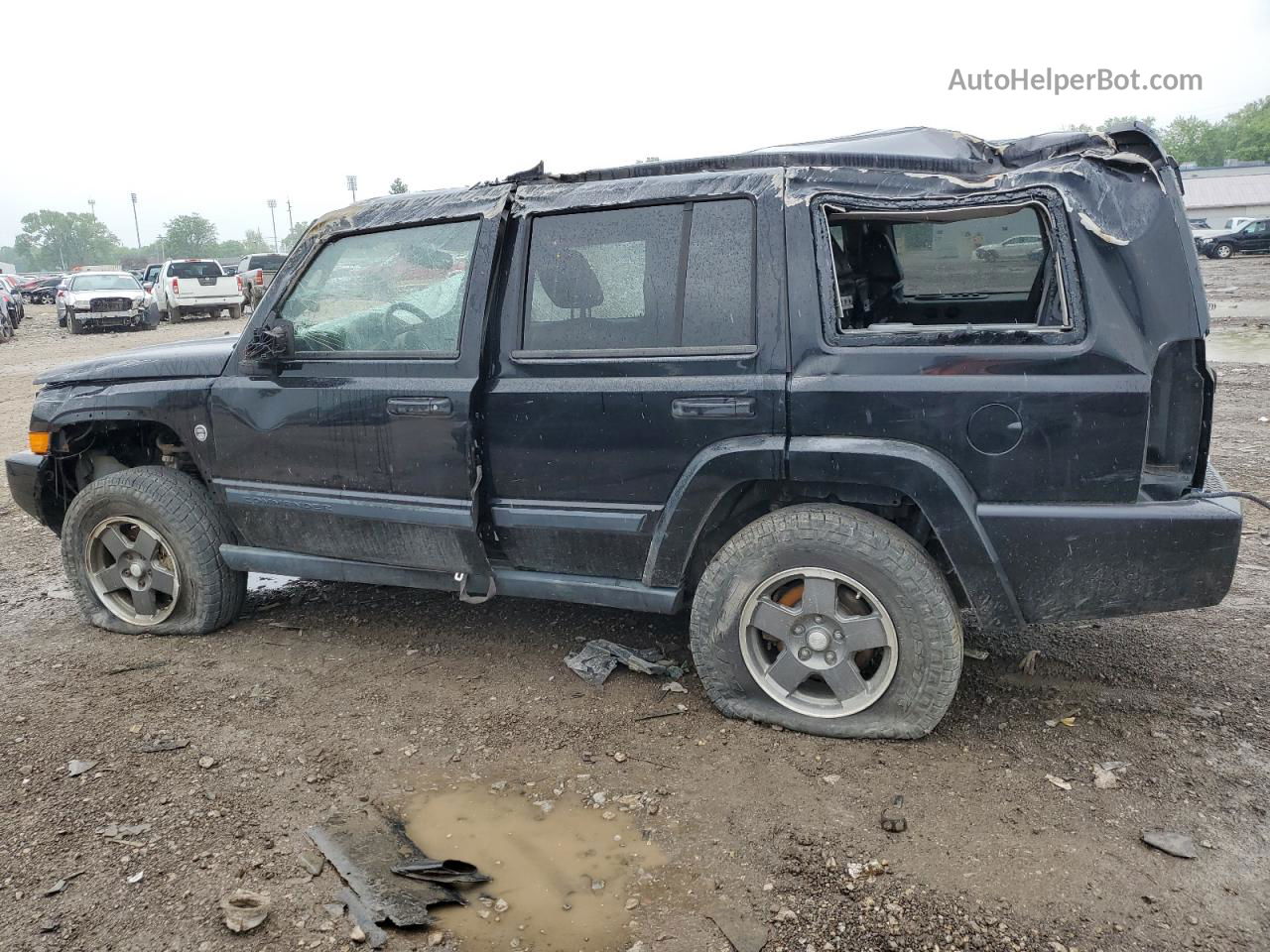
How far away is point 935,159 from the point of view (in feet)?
10.4

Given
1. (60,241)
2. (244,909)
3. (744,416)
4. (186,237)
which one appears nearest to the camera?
(244,909)

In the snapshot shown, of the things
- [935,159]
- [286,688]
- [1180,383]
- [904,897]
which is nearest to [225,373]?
[286,688]

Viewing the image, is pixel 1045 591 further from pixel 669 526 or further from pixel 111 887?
pixel 111 887

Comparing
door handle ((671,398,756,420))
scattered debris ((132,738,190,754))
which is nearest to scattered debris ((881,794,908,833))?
door handle ((671,398,756,420))

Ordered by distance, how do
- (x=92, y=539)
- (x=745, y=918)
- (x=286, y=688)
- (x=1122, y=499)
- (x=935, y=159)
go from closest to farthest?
1. (x=745, y=918)
2. (x=1122, y=499)
3. (x=935, y=159)
4. (x=286, y=688)
5. (x=92, y=539)

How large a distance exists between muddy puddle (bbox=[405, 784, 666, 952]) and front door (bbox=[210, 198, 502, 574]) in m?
1.05

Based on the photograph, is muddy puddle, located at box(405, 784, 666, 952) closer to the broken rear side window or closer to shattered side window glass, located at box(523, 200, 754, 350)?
shattered side window glass, located at box(523, 200, 754, 350)

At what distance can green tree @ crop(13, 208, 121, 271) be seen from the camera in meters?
134

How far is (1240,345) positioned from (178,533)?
13.7 metres

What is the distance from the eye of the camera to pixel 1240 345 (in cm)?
1289

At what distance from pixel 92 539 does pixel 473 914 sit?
Result: 9.66ft

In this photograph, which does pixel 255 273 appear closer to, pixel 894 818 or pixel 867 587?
pixel 867 587

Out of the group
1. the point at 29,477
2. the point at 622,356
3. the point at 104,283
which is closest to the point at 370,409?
the point at 622,356

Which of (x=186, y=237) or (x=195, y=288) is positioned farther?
(x=186, y=237)
